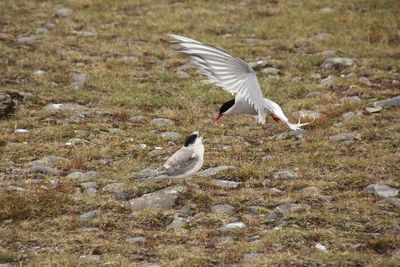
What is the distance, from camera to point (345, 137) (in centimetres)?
1248

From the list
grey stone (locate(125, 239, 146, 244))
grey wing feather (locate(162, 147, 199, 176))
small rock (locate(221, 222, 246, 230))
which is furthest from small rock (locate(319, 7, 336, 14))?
grey stone (locate(125, 239, 146, 244))

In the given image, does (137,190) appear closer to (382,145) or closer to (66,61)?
(382,145)

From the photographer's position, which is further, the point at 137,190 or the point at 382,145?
the point at 382,145

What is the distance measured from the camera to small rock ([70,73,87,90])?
1520 centimetres

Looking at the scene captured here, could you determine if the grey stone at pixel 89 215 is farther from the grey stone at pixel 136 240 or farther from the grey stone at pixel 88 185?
the grey stone at pixel 88 185

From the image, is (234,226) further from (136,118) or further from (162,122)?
(136,118)

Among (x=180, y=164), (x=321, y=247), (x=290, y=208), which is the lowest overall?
(x=290, y=208)

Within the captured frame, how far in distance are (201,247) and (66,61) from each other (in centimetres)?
893

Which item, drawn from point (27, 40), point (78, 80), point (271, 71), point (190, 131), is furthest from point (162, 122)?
point (27, 40)

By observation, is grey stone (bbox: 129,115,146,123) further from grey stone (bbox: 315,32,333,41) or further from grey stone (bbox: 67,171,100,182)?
grey stone (bbox: 315,32,333,41)

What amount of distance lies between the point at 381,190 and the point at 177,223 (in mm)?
2695

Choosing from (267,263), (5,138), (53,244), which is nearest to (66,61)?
(5,138)

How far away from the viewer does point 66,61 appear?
1644 cm

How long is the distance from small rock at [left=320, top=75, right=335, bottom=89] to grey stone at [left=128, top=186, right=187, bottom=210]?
20.7 feet
